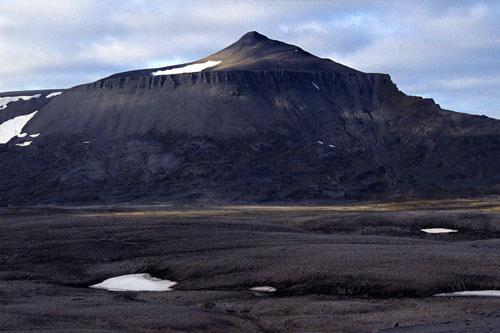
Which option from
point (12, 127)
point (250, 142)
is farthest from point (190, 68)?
point (250, 142)

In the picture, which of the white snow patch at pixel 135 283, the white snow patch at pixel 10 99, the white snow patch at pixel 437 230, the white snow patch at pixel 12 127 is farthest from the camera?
the white snow patch at pixel 10 99

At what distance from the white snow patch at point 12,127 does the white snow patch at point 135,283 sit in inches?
5237

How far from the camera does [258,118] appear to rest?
163000 mm

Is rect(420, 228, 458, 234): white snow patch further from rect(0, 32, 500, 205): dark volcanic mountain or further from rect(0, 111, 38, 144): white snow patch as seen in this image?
rect(0, 111, 38, 144): white snow patch

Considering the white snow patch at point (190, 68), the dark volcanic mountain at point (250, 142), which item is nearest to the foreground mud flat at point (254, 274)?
the dark volcanic mountain at point (250, 142)

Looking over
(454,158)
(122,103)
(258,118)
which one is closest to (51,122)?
(122,103)

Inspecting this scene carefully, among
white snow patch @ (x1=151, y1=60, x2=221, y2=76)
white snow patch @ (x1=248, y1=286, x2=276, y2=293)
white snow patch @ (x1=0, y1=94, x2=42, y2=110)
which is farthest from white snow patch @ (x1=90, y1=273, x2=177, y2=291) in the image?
white snow patch @ (x1=0, y1=94, x2=42, y2=110)

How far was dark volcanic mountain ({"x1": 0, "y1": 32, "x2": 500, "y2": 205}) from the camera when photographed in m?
144

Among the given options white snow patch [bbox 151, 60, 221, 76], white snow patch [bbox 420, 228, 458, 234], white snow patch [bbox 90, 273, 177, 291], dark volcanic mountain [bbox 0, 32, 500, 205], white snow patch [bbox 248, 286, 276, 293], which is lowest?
white snow patch [bbox 90, 273, 177, 291]

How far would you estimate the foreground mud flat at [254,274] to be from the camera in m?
33.8

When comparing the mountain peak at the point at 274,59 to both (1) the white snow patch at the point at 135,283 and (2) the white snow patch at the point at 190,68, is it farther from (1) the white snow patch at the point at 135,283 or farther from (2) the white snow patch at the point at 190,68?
(1) the white snow patch at the point at 135,283

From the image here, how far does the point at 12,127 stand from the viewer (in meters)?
182

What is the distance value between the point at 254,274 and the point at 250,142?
112 m

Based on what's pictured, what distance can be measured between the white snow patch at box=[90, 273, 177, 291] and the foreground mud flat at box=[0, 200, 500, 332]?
663 millimetres
